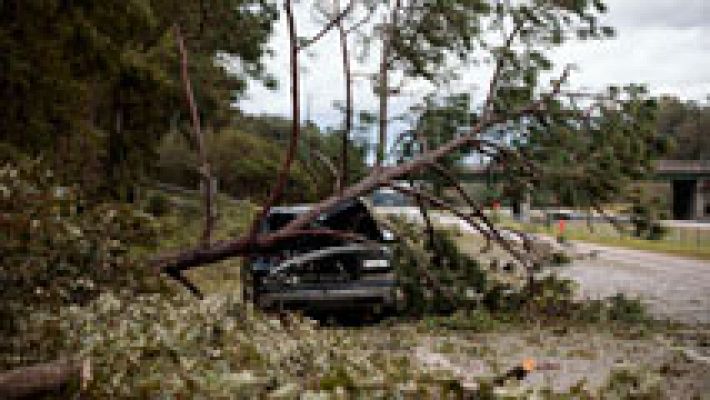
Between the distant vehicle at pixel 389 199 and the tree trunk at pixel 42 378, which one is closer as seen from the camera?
the tree trunk at pixel 42 378

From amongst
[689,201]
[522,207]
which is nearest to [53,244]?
[522,207]

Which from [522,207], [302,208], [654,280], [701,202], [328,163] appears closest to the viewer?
[302,208]

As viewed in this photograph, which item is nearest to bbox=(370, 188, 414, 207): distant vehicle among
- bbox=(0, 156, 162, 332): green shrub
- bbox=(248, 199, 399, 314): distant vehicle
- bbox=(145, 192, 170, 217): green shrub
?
bbox=(248, 199, 399, 314): distant vehicle

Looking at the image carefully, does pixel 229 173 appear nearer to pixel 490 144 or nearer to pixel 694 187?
pixel 490 144

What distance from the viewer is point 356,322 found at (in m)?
9.15

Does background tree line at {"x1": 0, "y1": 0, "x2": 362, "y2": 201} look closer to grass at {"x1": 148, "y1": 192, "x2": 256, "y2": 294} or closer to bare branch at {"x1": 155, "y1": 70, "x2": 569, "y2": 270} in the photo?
grass at {"x1": 148, "y1": 192, "x2": 256, "y2": 294}

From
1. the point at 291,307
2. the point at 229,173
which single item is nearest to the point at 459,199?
the point at 291,307

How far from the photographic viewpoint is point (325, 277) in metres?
8.33

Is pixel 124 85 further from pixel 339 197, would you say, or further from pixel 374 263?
pixel 374 263

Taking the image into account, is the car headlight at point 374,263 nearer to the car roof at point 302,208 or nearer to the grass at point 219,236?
the car roof at point 302,208

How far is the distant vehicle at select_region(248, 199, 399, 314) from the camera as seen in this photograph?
8195 millimetres

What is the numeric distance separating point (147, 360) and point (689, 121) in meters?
71.7

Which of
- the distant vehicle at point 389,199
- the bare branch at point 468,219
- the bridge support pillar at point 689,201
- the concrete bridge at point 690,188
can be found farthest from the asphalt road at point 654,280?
the bridge support pillar at point 689,201

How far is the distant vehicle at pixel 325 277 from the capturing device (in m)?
8.20
